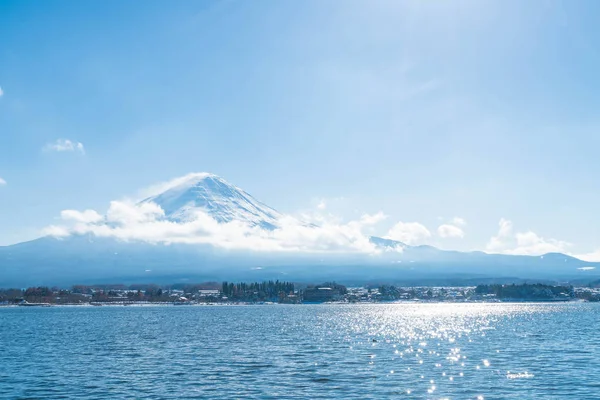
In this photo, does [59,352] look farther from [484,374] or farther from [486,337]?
[486,337]

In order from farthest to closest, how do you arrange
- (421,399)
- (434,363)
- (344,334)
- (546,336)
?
1. (344,334)
2. (546,336)
3. (434,363)
4. (421,399)

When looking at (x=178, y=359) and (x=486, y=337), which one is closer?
(x=178, y=359)

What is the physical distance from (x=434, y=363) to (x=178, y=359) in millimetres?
25750

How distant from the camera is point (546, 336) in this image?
86438 millimetres

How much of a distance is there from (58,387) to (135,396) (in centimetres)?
839

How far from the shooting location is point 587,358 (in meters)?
60.6

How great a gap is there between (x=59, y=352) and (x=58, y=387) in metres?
26.0

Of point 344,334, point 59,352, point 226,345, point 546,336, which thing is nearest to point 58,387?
point 59,352

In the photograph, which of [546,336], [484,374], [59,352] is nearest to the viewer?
[484,374]

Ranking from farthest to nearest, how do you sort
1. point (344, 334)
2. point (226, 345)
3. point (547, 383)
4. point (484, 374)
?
point (344, 334) < point (226, 345) < point (484, 374) < point (547, 383)

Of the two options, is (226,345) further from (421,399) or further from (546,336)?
(546,336)

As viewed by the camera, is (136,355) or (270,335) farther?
(270,335)

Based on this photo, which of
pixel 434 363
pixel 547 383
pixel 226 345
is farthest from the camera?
pixel 226 345

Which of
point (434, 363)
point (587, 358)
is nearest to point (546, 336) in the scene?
point (587, 358)
